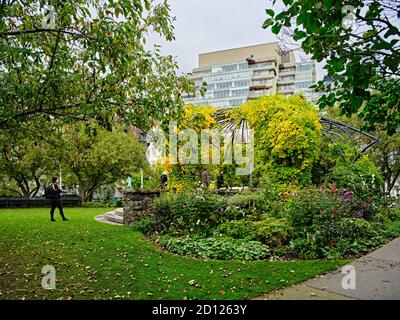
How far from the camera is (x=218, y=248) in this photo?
7.01 metres

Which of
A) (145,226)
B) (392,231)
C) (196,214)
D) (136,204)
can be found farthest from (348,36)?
(136,204)

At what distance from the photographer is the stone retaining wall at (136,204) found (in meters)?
11.2

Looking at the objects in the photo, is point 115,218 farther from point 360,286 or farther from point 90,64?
point 360,286

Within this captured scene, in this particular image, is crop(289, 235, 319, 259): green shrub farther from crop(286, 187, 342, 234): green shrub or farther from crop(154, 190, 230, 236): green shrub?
crop(154, 190, 230, 236): green shrub

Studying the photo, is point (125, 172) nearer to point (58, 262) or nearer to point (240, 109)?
point (240, 109)

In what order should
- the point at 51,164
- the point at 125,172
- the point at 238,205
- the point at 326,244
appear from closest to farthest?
the point at 326,244 → the point at 238,205 → the point at 51,164 → the point at 125,172

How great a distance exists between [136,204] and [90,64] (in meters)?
7.14


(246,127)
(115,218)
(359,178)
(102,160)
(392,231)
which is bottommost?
(115,218)

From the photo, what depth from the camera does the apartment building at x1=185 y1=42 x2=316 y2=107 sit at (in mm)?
72562

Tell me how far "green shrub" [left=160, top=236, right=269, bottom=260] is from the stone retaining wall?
363 centimetres

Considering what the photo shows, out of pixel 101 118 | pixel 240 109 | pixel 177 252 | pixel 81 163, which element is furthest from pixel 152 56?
pixel 81 163

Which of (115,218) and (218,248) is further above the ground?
(218,248)
